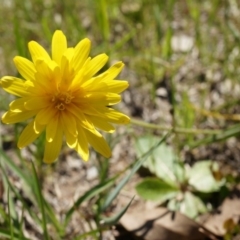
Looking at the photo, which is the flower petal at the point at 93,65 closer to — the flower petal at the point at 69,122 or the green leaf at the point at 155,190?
the flower petal at the point at 69,122

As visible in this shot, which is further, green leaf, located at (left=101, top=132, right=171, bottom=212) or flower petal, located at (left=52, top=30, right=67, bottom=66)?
green leaf, located at (left=101, top=132, right=171, bottom=212)

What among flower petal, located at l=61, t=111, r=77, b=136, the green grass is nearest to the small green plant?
the green grass

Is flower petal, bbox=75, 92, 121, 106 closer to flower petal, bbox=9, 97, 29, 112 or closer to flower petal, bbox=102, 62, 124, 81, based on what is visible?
flower petal, bbox=102, 62, 124, 81

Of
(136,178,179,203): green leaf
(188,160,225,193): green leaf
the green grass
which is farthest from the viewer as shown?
the green grass

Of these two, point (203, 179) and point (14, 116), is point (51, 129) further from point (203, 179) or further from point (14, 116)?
point (203, 179)

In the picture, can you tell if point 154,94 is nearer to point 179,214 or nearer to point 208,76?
point 208,76

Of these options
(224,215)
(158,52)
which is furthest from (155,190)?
(158,52)
